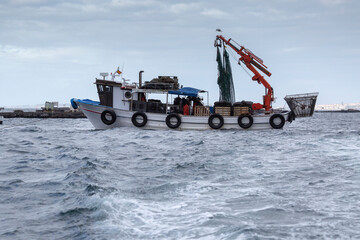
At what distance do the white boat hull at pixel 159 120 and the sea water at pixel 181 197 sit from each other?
17089 millimetres

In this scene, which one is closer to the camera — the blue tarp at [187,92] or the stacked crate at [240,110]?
the blue tarp at [187,92]

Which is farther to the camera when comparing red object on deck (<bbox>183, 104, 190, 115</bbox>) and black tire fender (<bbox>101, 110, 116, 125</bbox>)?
red object on deck (<bbox>183, 104, 190, 115</bbox>)

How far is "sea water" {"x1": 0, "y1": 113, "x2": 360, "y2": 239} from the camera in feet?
24.6

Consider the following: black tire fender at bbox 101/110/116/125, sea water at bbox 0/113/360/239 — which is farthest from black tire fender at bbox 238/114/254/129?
sea water at bbox 0/113/360/239

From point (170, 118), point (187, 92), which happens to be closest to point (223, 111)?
point (187, 92)

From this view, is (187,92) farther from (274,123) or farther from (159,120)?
(274,123)

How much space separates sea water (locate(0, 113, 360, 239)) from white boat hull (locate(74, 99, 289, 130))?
17089mm

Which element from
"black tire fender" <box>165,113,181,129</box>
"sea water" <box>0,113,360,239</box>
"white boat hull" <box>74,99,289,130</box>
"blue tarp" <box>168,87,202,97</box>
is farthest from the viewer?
"blue tarp" <box>168,87,202,97</box>

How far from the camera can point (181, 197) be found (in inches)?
403

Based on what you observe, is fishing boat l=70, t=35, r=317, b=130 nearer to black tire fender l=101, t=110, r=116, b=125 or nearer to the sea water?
black tire fender l=101, t=110, r=116, b=125

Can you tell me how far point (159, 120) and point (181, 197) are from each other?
24.7 meters

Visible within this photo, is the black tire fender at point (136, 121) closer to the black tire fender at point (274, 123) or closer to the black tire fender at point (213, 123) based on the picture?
the black tire fender at point (213, 123)

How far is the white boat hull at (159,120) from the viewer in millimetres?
34656

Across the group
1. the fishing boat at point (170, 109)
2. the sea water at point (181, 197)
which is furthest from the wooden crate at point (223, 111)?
the sea water at point (181, 197)
